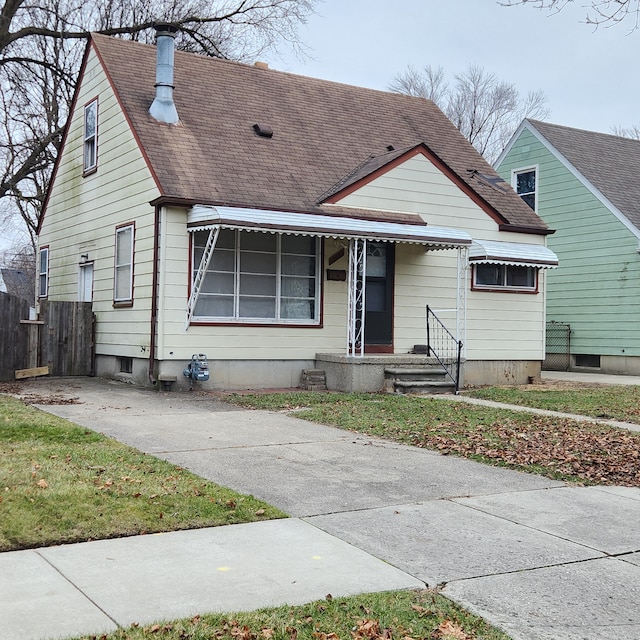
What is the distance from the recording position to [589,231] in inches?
880

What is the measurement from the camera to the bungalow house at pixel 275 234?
14.5 meters

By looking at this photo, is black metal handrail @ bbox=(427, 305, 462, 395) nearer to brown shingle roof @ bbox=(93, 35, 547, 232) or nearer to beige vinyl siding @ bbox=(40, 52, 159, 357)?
brown shingle roof @ bbox=(93, 35, 547, 232)

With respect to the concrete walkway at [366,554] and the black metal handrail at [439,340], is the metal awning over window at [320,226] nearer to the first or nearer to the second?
the black metal handrail at [439,340]

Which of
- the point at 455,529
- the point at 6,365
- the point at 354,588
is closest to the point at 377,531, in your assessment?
Result: the point at 455,529

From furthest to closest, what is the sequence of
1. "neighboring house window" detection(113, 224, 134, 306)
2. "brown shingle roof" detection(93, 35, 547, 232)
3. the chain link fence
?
the chain link fence
"neighboring house window" detection(113, 224, 134, 306)
"brown shingle roof" detection(93, 35, 547, 232)

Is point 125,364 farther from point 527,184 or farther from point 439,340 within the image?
point 527,184

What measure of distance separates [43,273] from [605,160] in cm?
1610

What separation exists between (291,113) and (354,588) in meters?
14.7

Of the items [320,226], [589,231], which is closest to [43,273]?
[320,226]

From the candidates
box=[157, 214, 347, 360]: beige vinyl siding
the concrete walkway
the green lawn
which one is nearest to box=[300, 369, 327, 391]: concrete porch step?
box=[157, 214, 347, 360]: beige vinyl siding

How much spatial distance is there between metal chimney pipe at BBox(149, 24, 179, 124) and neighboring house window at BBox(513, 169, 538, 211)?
41.2 ft

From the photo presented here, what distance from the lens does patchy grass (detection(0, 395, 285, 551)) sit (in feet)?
17.7

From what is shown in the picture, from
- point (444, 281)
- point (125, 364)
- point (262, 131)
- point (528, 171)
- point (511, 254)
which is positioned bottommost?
point (125, 364)

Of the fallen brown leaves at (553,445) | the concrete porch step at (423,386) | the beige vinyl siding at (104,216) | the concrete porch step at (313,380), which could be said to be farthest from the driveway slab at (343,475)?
the beige vinyl siding at (104,216)
